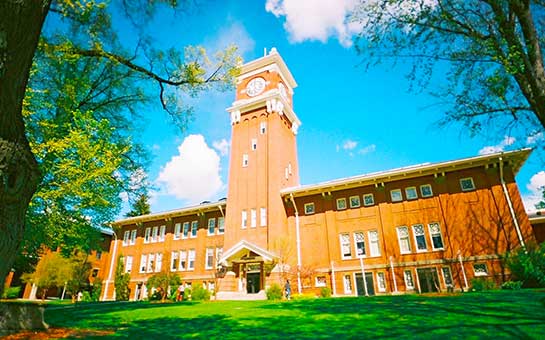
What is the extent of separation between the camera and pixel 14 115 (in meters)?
3.20

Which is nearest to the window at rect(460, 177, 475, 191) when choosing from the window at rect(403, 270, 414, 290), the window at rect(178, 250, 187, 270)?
the window at rect(403, 270, 414, 290)

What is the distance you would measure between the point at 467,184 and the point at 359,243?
9018mm

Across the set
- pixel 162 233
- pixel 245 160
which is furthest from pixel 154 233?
pixel 245 160

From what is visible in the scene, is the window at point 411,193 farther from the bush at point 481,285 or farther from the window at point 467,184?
the bush at point 481,285

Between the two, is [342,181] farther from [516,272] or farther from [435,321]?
[435,321]

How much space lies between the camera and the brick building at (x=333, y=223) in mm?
20938

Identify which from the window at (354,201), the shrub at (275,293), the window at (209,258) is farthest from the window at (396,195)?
the window at (209,258)

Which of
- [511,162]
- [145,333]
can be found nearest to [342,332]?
[145,333]

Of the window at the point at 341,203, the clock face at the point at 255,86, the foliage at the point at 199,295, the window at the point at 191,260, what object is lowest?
the foliage at the point at 199,295

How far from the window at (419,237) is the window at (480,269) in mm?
3126

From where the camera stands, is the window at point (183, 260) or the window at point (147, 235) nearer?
the window at point (183, 260)

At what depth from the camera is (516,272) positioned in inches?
706

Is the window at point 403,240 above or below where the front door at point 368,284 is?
above

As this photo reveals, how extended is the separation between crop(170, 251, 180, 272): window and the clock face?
1915 cm
